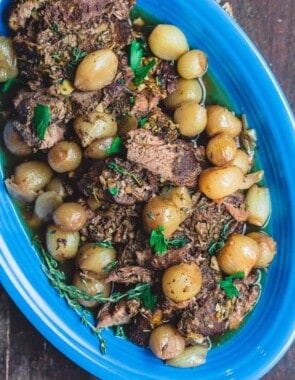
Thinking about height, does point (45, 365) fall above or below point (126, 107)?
below

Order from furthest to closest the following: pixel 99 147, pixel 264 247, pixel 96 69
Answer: pixel 264 247 < pixel 99 147 < pixel 96 69

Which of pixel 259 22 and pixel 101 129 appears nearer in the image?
pixel 101 129

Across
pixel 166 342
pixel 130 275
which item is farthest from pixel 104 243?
pixel 166 342

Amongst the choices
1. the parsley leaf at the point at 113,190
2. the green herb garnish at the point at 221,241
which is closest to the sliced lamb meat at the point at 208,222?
the green herb garnish at the point at 221,241

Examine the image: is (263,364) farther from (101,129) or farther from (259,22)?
(259,22)

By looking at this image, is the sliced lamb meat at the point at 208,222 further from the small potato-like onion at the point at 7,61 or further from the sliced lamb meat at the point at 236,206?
the small potato-like onion at the point at 7,61

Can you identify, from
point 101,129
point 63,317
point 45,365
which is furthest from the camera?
point 45,365

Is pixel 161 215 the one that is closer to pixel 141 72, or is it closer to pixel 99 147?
pixel 99 147

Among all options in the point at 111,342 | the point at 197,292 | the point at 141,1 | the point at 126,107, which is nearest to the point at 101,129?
the point at 126,107
